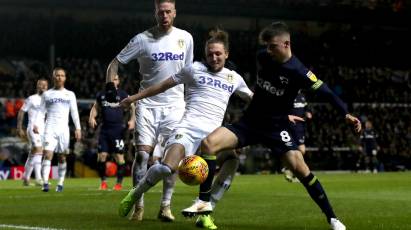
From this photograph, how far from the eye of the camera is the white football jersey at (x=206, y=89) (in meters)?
8.77

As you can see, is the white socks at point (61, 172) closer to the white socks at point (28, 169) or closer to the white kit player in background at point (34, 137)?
the white socks at point (28, 169)

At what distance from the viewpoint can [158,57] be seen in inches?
370

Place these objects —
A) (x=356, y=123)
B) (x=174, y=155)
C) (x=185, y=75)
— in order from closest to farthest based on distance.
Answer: (x=356, y=123)
(x=174, y=155)
(x=185, y=75)

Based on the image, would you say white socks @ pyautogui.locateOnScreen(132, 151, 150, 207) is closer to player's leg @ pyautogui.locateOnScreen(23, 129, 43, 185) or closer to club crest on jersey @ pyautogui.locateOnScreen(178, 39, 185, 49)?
club crest on jersey @ pyautogui.locateOnScreen(178, 39, 185, 49)

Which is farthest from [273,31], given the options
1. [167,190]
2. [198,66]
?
[167,190]

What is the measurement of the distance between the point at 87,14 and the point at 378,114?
579 inches

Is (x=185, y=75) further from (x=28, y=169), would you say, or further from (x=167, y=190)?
(x=28, y=169)

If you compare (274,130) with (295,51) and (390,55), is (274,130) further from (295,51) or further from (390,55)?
(390,55)

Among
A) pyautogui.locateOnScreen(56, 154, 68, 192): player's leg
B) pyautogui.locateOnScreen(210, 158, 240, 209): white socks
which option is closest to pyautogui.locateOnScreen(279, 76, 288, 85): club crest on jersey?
pyautogui.locateOnScreen(210, 158, 240, 209): white socks

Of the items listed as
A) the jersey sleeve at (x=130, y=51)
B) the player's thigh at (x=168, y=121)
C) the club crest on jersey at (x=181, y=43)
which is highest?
the club crest on jersey at (x=181, y=43)

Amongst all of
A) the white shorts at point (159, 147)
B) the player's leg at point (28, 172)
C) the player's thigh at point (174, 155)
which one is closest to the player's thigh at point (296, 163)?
the player's thigh at point (174, 155)

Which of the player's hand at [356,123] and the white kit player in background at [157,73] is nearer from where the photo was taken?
the player's hand at [356,123]

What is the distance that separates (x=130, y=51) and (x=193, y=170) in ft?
6.82

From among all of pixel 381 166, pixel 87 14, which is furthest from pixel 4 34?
pixel 381 166
